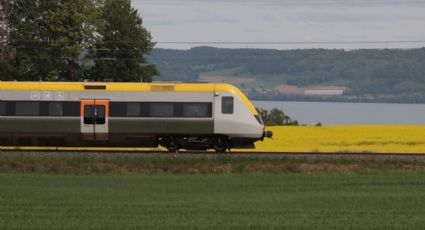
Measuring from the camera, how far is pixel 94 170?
31453mm

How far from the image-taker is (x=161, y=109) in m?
37.8

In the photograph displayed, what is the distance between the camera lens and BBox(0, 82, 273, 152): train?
37406 mm

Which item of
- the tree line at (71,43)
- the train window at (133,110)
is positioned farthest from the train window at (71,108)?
the tree line at (71,43)

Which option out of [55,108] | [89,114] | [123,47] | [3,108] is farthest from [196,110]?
[123,47]

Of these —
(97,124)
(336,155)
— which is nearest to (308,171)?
(336,155)

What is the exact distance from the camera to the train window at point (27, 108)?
37906mm

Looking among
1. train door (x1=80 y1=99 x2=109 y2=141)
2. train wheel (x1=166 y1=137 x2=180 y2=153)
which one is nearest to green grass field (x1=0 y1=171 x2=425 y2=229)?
train wheel (x1=166 y1=137 x2=180 y2=153)

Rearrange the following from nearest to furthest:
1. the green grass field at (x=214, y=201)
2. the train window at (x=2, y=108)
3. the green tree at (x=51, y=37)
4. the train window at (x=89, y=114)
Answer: the green grass field at (x=214, y=201)
the train window at (x=89, y=114)
the train window at (x=2, y=108)
the green tree at (x=51, y=37)

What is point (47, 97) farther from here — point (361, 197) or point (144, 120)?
point (361, 197)

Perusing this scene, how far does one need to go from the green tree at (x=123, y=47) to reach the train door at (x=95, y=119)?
31.0 metres

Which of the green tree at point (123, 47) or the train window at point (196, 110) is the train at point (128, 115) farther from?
the green tree at point (123, 47)

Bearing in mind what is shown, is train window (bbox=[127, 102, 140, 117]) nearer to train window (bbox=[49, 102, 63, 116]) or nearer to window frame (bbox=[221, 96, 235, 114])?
train window (bbox=[49, 102, 63, 116])

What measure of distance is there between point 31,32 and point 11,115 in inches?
1233

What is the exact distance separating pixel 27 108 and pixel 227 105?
26.9 ft
